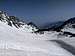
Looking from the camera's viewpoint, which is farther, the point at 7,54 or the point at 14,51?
the point at 14,51

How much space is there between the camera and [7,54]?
6.95m

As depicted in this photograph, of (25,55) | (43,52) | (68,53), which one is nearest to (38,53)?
(43,52)

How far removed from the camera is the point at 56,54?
7.36 metres

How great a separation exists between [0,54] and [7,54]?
282mm

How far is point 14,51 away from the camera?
293 inches

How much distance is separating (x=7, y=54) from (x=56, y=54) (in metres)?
2.08

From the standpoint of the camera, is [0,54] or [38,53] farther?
[38,53]

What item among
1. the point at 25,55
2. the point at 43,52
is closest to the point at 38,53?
the point at 43,52

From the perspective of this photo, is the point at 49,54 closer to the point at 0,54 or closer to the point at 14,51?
the point at 14,51

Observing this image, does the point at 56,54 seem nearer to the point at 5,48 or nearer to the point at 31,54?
the point at 31,54

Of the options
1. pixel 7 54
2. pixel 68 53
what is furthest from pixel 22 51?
pixel 68 53

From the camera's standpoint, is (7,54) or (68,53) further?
(68,53)

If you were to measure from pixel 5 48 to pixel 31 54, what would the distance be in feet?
4.37

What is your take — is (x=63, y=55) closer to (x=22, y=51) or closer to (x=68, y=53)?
(x=68, y=53)
